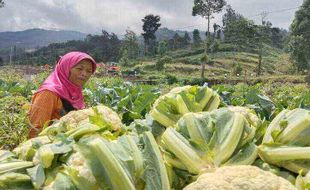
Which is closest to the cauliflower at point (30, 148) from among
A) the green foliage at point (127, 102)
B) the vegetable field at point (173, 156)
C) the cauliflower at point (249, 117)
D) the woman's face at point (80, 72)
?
the vegetable field at point (173, 156)

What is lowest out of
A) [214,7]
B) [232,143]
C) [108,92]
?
[108,92]

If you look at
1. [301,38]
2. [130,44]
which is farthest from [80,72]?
[130,44]

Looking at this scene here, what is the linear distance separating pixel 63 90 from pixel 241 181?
9.29 ft

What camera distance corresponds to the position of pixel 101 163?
1756 millimetres

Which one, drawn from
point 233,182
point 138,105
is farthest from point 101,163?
point 138,105

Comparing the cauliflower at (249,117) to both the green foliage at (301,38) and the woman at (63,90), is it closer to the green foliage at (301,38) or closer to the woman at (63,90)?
the woman at (63,90)

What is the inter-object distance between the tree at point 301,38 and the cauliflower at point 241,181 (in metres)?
50.9

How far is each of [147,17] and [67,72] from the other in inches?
3858

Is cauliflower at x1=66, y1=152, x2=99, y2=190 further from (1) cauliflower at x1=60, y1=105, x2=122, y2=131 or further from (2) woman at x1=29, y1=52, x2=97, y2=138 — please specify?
Result: (2) woman at x1=29, y1=52, x2=97, y2=138

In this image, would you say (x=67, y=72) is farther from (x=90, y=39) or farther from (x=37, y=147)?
(x=90, y=39)

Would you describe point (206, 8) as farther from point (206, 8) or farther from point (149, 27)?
point (149, 27)

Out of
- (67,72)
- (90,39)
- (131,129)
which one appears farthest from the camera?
(90,39)

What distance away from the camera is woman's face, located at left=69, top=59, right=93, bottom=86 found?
14.1 ft

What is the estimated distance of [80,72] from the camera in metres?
4.33
